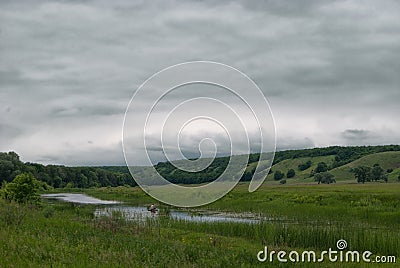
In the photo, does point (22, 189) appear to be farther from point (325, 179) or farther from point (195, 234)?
point (325, 179)

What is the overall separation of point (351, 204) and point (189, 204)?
64.5ft

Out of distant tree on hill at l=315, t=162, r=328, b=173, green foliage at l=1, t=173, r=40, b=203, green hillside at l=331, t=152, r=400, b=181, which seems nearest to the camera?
green foliage at l=1, t=173, r=40, b=203

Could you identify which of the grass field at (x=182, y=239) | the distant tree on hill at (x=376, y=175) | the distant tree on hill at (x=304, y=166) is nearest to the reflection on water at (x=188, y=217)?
the grass field at (x=182, y=239)

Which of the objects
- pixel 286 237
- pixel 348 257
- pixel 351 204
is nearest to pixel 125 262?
pixel 348 257

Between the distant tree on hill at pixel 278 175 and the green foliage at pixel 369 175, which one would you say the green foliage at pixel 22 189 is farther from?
the distant tree on hill at pixel 278 175

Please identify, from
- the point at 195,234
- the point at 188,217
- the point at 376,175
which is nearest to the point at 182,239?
the point at 195,234

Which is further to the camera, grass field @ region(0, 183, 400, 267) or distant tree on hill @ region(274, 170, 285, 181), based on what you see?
distant tree on hill @ region(274, 170, 285, 181)

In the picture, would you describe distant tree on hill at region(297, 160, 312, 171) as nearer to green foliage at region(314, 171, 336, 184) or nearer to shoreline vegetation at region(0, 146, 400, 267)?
green foliage at region(314, 171, 336, 184)

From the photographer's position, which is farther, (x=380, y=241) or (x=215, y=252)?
(x=380, y=241)

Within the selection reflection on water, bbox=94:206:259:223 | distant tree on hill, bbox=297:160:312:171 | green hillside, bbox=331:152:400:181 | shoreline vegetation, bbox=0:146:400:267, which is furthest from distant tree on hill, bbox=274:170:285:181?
reflection on water, bbox=94:206:259:223

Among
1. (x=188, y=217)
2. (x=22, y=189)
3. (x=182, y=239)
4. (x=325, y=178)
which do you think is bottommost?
(x=188, y=217)

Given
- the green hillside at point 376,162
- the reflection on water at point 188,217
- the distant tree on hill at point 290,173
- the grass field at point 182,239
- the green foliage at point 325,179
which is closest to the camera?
the grass field at point 182,239

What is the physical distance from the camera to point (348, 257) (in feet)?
59.1

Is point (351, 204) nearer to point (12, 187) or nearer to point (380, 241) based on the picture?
point (380, 241)
